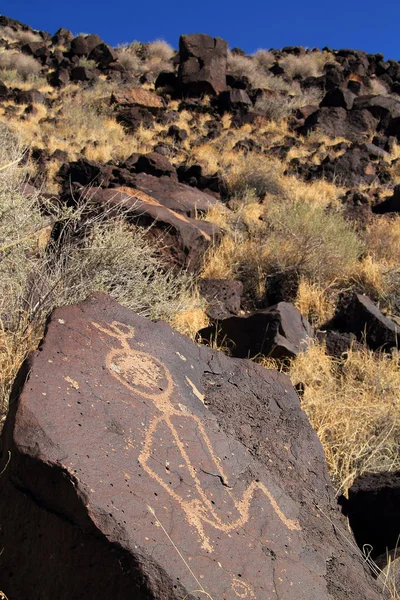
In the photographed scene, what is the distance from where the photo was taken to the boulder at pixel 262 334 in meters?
4.56

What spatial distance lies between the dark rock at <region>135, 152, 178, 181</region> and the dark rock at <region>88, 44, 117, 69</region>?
13.7m

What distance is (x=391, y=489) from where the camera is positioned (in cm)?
285

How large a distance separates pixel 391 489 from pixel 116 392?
151 centimetres

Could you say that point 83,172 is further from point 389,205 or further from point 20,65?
point 20,65

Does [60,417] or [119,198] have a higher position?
[119,198]

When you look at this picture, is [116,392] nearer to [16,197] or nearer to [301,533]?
[301,533]

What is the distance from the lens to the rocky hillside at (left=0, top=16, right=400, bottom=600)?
183 cm

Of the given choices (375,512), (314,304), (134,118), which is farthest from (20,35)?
(375,512)

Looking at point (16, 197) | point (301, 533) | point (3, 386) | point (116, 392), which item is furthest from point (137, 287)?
point (301, 533)

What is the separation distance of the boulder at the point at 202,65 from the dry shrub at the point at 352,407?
53.4 feet

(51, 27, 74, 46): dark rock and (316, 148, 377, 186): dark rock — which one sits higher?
(51, 27, 74, 46): dark rock

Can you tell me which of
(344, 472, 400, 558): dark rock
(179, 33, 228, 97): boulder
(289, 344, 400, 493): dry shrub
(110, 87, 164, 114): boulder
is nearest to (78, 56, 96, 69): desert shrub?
(179, 33, 228, 97): boulder

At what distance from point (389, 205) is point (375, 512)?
8.27 metres

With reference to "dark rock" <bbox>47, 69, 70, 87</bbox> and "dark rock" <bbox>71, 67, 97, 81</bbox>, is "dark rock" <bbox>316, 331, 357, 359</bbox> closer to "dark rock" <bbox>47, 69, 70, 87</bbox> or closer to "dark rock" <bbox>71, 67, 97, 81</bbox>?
"dark rock" <bbox>47, 69, 70, 87</bbox>
